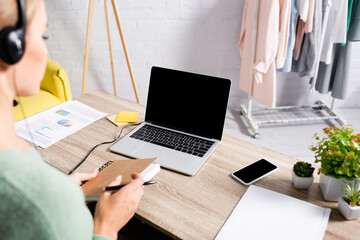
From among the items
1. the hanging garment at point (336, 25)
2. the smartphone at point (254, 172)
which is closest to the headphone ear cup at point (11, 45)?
the smartphone at point (254, 172)

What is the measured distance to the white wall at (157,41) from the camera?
8.84ft

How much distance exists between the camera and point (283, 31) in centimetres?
224

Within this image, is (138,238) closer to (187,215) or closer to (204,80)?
(187,215)

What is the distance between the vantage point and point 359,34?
7.66 feet

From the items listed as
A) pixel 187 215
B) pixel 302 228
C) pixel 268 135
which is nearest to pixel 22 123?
pixel 187 215

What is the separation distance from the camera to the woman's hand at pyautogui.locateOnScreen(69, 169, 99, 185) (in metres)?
A: 1.04

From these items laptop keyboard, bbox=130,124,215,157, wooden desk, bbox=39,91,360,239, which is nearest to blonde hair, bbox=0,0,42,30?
wooden desk, bbox=39,91,360,239

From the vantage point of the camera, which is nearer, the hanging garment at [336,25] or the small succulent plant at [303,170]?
the small succulent plant at [303,170]

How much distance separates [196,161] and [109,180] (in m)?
0.34

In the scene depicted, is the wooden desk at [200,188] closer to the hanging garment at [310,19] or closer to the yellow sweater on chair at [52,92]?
the yellow sweater on chair at [52,92]

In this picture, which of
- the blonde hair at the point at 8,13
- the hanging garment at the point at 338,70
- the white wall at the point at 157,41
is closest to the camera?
the blonde hair at the point at 8,13

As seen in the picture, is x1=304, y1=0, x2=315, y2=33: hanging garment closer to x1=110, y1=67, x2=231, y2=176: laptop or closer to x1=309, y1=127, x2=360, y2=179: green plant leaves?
x1=110, y1=67, x2=231, y2=176: laptop

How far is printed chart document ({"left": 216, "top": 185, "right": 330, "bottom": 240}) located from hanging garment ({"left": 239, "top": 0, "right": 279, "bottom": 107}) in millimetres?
1469

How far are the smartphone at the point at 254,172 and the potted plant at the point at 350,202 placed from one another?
25 cm
